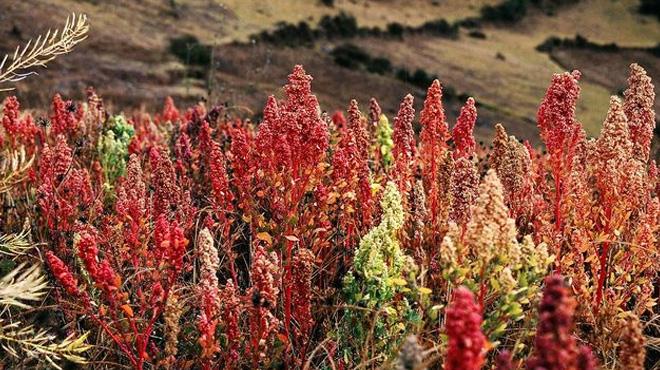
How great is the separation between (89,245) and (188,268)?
803mm

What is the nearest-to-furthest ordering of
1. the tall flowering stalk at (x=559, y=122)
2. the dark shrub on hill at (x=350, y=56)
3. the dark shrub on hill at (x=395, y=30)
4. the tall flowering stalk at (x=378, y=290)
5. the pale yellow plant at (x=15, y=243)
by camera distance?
the tall flowering stalk at (x=378, y=290)
the pale yellow plant at (x=15, y=243)
the tall flowering stalk at (x=559, y=122)
the dark shrub on hill at (x=350, y=56)
the dark shrub on hill at (x=395, y=30)

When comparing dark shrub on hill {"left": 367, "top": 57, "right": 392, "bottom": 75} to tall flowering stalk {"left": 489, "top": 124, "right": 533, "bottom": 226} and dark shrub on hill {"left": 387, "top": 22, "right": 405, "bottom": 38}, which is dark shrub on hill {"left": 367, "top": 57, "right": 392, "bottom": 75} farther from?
tall flowering stalk {"left": 489, "top": 124, "right": 533, "bottom": 226}

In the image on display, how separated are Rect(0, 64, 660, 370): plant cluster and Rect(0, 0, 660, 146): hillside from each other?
40.5ft

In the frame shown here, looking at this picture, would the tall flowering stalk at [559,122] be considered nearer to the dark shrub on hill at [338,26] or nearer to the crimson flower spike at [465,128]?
the crimson flower spike at [465,128]

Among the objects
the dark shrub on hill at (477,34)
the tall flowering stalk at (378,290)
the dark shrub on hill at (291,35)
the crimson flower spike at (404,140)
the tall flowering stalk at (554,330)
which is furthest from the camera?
the dark shrub on hill at (477,34)

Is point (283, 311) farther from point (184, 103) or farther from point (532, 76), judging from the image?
point (532, 76)

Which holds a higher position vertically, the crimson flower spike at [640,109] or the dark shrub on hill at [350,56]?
the crimson flower spike at [640,109]

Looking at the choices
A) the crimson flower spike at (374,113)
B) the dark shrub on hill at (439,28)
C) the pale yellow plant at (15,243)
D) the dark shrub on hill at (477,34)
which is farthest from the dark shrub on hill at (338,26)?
the pale yellow plant at (15,243)

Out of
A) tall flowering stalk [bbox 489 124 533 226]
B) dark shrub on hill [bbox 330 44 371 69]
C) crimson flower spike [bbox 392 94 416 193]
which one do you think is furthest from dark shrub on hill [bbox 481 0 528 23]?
crimson flower spike [bbox 392 94 416 193]

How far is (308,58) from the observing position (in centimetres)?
3231

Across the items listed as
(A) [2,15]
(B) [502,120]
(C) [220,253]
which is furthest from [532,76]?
(C) [220,253]

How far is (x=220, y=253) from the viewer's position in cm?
374

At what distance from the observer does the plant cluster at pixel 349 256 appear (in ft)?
7.53

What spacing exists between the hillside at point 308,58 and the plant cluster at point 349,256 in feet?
40.5
